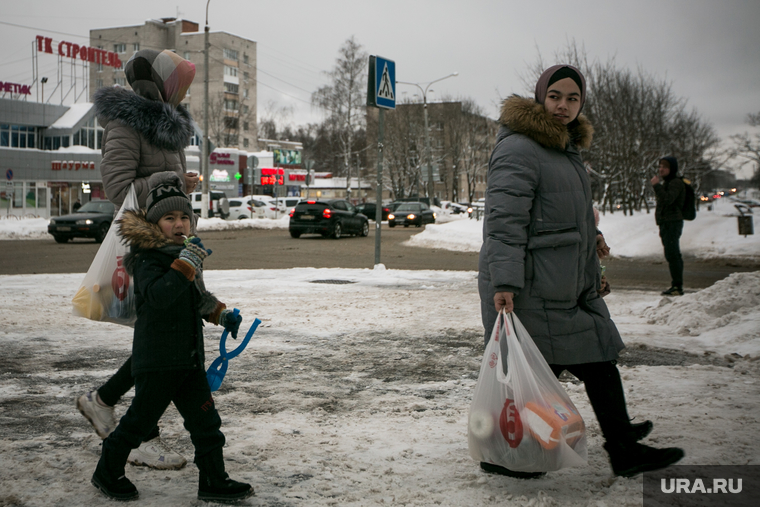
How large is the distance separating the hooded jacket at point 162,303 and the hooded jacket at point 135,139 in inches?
23.8

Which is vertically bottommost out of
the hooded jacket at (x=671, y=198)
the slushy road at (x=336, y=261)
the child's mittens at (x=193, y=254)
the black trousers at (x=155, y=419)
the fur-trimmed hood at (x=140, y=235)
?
the slushy road at (x=336, y=261)

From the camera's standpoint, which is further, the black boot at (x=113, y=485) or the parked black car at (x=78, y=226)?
the parked black car at (x=78, y=226)

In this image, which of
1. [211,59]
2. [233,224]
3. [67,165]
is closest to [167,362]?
[233,224]

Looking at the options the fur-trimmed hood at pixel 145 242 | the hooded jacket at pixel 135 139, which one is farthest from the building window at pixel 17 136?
the fur-trimmed hood at pixel 145 242

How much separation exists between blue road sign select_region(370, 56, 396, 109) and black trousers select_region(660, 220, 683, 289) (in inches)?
182

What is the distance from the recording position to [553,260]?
2863 mm

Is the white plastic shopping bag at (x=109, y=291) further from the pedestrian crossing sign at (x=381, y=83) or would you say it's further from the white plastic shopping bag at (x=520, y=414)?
A: the pedestrian crossing sign at (x=381, y=83)

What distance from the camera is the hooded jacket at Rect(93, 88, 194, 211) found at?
10.8 feet

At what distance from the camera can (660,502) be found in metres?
2.64

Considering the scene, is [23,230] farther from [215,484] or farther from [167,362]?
[215,484]

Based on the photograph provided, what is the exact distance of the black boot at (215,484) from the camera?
2.63 m

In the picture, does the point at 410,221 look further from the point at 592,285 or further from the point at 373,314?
the point at 592,285

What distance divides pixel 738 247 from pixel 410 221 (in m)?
22.7

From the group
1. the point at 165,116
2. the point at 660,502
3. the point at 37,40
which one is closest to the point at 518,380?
the point at 660,502
